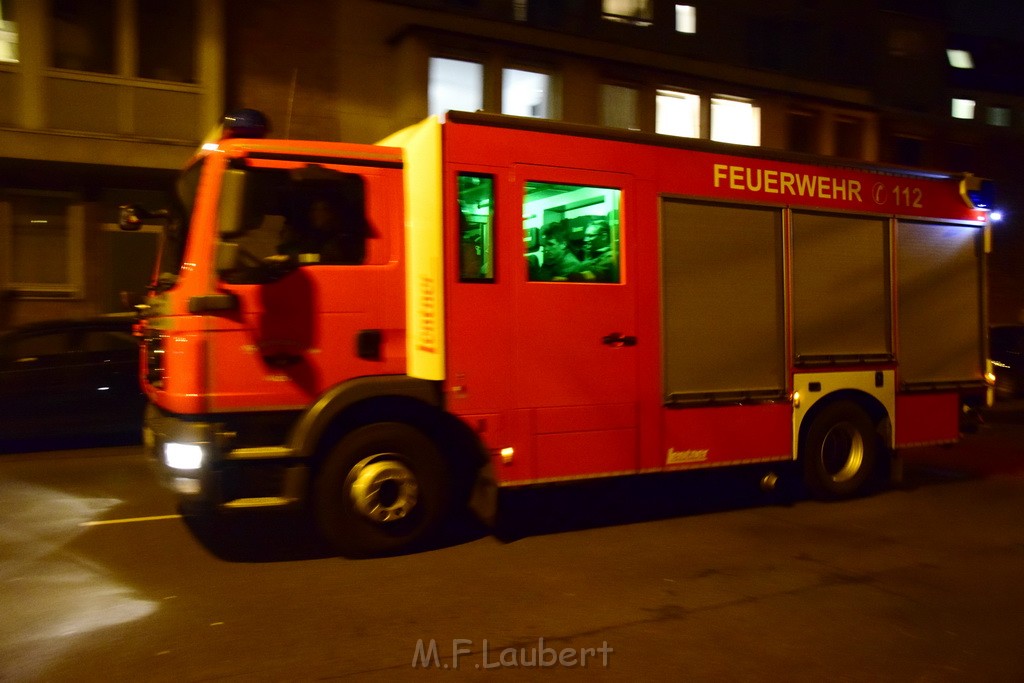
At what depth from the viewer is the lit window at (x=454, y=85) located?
18.4m

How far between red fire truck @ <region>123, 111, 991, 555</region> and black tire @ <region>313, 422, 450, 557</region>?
0.01m

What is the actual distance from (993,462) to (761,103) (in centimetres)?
1552

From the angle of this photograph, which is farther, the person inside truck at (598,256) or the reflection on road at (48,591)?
the person inside truck at (598,256)

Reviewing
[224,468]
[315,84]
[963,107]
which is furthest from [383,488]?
[963,107]

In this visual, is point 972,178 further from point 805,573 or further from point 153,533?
point 153,533

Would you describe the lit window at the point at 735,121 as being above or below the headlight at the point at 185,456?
above

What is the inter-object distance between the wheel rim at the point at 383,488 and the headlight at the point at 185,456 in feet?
3.17

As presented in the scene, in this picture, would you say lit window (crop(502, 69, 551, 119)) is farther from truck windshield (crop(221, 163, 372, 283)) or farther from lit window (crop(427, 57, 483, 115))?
truck windshield (crop(221, 163, 372, 283))

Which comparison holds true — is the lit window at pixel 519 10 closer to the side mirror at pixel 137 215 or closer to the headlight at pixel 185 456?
the side mirror at pixel 137 215

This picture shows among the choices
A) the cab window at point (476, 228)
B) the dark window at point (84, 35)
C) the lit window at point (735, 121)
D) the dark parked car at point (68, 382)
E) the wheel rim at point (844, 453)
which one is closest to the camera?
the cab window at point (476, 228)

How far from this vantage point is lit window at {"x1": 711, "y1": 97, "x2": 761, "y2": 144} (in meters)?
22.9

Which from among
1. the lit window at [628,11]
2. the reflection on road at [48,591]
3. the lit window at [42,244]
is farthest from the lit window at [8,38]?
the lit window at [628,11]

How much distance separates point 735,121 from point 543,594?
20.3 m

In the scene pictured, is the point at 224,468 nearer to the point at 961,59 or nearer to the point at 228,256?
the point at 228,256
